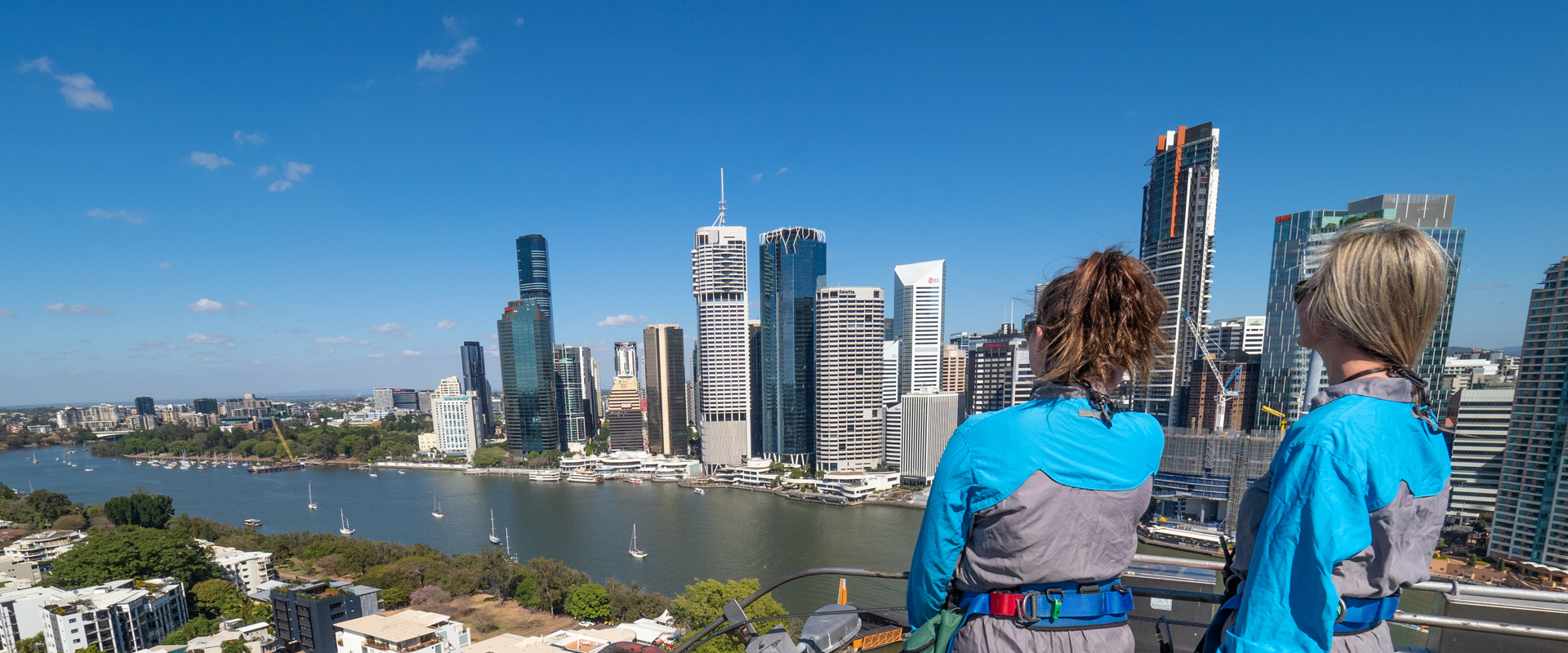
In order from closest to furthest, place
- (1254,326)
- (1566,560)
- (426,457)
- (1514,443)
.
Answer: (1566,560) < (1514,443) < (1254,326) < (426,457)

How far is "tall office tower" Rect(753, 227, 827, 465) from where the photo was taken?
19.0 meters

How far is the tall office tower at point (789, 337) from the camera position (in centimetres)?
1898

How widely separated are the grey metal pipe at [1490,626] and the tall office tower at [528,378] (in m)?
24.9

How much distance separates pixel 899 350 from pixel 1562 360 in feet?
63.1

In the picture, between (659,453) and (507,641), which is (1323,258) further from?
(659,453)

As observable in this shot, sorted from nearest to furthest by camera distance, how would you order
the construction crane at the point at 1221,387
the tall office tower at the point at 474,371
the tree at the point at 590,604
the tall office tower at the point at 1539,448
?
the tree at the point at 590,604
the tall office tower at the point at 1539,448
the construction crane at the point at 1221,387
the tall office tower at the point at 474,371

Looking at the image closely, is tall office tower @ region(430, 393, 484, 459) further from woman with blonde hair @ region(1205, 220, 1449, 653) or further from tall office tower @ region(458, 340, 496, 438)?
woman with blonde hair @ region(1205, 220, 1449, 653)

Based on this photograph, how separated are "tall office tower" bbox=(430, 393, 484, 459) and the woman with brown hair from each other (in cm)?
2729

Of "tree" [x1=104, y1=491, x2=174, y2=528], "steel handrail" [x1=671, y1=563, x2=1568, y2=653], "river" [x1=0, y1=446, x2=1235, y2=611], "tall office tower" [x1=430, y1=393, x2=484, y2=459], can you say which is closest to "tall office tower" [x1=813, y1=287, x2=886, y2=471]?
"river" [x1=0, y1=446, x2=1235, y2=611]

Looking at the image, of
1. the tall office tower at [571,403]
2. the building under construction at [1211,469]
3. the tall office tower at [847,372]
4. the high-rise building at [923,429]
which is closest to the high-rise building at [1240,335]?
the building under construction at [1211,469]

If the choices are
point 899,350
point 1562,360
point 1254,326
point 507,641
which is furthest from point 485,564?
point 1254,326

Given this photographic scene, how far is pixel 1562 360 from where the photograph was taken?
24.7ft

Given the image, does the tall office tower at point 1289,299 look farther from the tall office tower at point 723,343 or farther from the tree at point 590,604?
the tall office tower at point 723,343

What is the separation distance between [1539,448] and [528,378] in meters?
26.9
